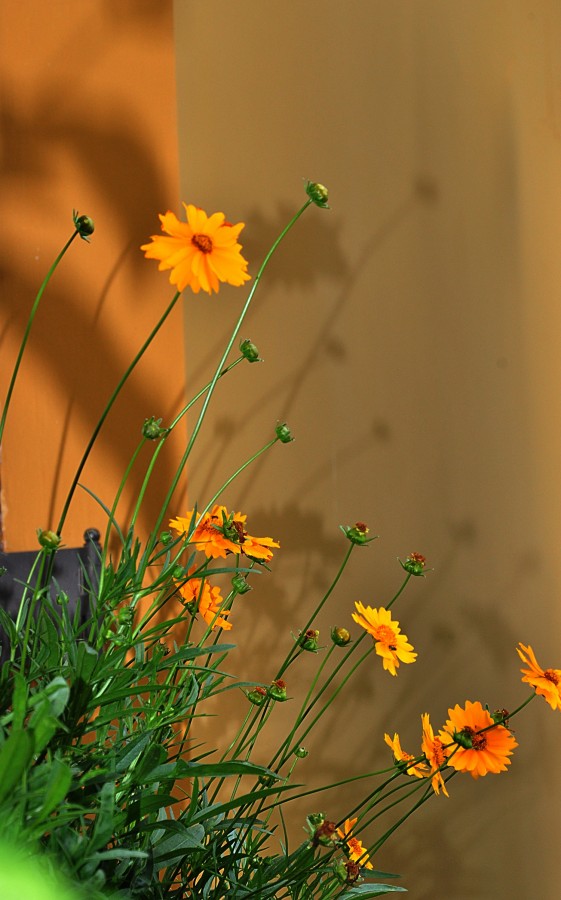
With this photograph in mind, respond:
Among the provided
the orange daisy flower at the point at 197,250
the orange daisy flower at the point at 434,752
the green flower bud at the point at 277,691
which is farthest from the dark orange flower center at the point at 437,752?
the orange daisy flower at the point at 197,250

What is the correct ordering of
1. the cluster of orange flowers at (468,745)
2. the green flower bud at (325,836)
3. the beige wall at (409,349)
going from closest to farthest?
the green flower bud at (325,836) → the cluster of orange flowers at (468,745) → the beige wall at (409,349)

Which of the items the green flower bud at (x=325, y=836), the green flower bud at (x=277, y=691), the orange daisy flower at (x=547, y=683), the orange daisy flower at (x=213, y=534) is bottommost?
the green flower bud at (x=325, y=836)

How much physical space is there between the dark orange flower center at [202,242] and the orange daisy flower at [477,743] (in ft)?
1.27

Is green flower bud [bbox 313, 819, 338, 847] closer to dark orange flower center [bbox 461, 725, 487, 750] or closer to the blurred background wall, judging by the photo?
dark orange flower center [bbox 461, 725, 487, 750]

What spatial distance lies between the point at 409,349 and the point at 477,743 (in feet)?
2.67

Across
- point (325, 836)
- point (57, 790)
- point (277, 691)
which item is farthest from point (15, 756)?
point (277, 691)

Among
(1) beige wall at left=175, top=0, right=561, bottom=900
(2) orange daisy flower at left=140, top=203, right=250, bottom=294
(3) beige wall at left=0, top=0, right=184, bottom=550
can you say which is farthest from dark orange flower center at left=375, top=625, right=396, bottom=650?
(3) beige wall at left=0, top=0, right=184, bottom=550

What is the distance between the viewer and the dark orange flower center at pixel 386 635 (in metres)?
0.76

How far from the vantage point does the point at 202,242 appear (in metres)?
0.56

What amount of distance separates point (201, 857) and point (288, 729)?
99 cm

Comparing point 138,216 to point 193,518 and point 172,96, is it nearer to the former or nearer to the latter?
point 172,96

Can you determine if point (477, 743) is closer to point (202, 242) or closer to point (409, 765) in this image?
point (409, 765)

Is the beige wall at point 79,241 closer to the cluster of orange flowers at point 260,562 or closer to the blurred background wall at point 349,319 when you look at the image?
the blurred background wall at point 349,319

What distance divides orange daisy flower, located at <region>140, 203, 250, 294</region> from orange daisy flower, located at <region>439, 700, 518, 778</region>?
0.37m
